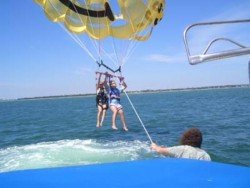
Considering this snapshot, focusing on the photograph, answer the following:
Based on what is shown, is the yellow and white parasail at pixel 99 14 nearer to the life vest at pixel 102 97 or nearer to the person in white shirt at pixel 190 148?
the life vest at pixel 102 97

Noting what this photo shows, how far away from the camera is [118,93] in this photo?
1159 centimetres

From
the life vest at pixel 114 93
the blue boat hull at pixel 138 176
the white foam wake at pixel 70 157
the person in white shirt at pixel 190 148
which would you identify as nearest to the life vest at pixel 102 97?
the life vest at pixel 114 93

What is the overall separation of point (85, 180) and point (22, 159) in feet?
30.3

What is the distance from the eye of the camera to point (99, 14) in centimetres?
938

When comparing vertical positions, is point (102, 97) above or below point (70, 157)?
above

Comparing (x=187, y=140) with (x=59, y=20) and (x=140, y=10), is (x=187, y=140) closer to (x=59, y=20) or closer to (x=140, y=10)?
(x=140, y=10)

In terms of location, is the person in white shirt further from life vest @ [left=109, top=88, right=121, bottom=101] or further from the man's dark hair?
life vest @ [left=109, top=88, right=121, bottom=101]

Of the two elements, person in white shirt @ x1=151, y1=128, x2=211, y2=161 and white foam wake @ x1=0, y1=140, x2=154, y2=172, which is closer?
person in white shirt @ x1=151, y1=128, x2=211, y2=161

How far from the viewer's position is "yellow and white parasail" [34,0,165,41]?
9156mm

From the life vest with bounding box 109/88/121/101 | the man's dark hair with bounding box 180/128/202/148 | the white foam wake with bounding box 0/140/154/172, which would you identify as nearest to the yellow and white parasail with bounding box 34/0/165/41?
the life vest with bounding box 109/88/121/101

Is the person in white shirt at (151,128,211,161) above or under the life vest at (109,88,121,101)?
under

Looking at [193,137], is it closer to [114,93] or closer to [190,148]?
[190,148]

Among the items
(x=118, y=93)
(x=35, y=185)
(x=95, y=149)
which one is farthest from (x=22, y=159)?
(x=35, y=185)

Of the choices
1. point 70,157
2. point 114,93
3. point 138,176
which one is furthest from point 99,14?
point 138,176
